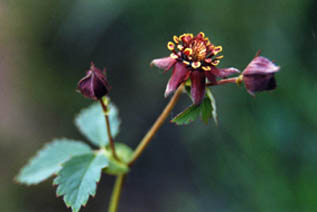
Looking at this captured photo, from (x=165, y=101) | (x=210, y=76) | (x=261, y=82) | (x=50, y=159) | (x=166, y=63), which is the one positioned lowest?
(x=165, y=101)

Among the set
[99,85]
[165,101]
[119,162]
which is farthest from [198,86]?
[165,101]

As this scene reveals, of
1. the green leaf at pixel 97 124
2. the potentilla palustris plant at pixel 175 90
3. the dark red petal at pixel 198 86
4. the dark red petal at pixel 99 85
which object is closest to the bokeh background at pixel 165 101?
the green leaf at pixel 97 124

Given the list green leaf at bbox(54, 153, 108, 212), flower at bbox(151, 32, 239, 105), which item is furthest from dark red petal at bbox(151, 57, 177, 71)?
green leaf at bbox(54, 153, 108, 212)

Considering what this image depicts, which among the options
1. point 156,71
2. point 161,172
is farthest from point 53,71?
point 161,172

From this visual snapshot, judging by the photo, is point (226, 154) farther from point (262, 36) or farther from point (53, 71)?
point (53, 71)

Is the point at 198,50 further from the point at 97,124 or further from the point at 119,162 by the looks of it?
the point at 97,124

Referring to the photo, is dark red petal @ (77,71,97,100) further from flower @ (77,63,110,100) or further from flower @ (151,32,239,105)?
flower @ (151,32,239,105)

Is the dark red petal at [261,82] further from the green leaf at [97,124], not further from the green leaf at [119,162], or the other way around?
the green leaf at [97,124]
